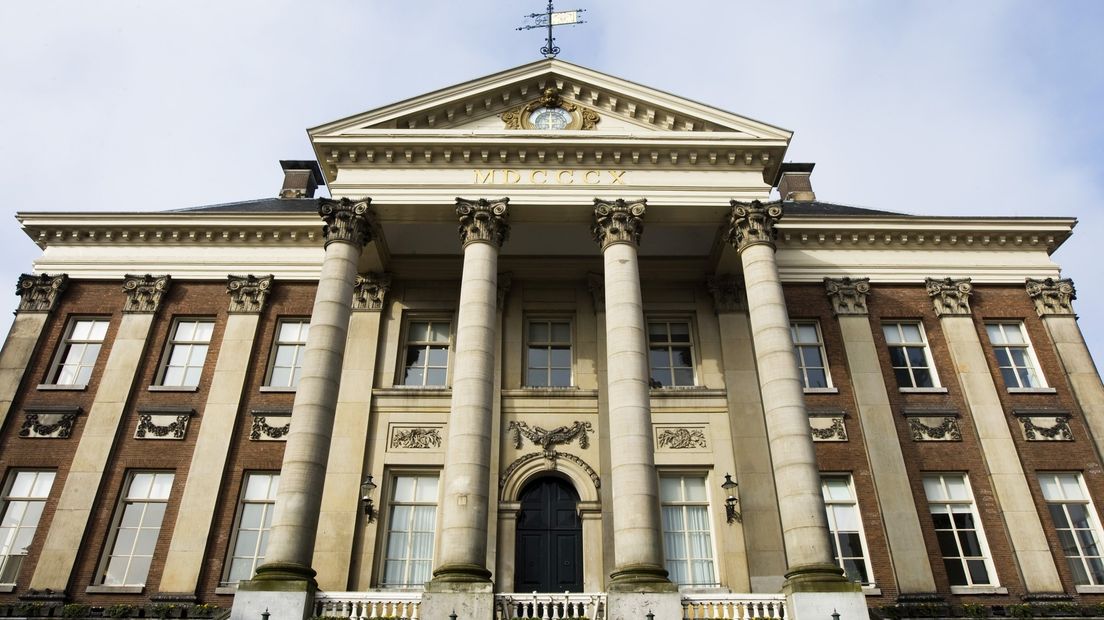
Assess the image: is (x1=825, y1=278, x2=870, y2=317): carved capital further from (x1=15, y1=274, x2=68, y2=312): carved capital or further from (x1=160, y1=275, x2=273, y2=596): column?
(x1=15, y1=274, x2=68, y2=312): carved capital

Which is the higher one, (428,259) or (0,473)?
(428,259)

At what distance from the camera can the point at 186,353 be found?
2083cm

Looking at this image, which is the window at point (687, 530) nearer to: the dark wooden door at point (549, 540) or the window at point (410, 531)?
the dark wooden door at point (549, 540)

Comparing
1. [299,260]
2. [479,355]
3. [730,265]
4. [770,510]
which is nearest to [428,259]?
[299,260]

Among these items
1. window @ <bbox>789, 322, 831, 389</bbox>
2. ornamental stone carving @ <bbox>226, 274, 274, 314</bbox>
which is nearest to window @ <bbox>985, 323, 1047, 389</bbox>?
window @ <bbox>789, 322, 831, 389</bbox>

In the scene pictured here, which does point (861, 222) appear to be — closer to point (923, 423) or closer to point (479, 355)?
point (923, 423)

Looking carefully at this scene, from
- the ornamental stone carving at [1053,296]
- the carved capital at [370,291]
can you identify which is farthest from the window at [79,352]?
the ornamental stone carving at [1053,296]

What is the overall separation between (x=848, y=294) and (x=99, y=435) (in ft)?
65.1

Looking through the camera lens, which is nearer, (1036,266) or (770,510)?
(770,510)

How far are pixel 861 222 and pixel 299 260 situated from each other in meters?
15.9

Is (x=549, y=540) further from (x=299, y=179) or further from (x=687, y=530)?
(x=299, y=179)

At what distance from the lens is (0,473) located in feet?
61.4

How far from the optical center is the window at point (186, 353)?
20.4 metres

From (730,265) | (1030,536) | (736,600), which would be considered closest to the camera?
(736,600)
